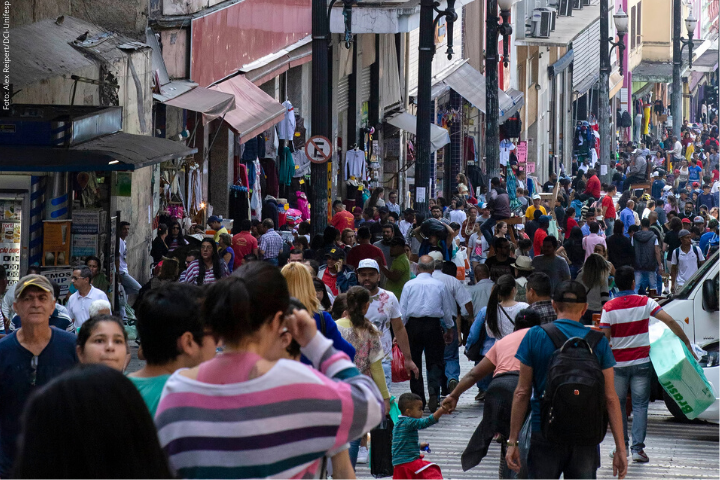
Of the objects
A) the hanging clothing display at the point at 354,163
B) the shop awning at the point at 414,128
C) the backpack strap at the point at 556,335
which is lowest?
the backpack strap at the point at 556,335

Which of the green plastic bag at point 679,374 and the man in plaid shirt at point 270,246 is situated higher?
the man in plaid shirt at point 270,246

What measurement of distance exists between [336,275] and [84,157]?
2.96 m

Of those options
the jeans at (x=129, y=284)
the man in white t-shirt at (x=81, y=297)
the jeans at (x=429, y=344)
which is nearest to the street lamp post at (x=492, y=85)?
the jeans at (x=129, y=284)

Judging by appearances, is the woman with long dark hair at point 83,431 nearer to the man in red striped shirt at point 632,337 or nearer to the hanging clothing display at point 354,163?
the man in red striped shirt at point 632,337

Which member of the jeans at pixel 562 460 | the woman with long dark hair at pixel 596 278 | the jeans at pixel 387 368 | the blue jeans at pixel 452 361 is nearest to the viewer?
the jeans at pixel 562 460

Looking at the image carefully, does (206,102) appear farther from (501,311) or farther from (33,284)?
(33,284)

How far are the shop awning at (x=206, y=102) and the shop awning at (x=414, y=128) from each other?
43.7 ft

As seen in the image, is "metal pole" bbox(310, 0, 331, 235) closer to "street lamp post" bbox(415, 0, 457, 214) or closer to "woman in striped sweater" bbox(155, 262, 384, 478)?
"street lamp post" bbox(415, 0, 457, 214)

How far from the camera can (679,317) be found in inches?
475

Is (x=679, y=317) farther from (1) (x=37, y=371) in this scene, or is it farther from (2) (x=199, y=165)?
(2) (x=199, y=165)

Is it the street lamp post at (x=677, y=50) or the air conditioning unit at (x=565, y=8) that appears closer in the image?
the air conditioning unit at (x=565, y=8)

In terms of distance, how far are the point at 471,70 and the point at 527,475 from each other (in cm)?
3184

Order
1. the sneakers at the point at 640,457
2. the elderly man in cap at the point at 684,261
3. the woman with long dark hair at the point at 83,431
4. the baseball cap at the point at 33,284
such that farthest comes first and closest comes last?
the elderly man in cap at the point at 684,261 → the sneakers at the point at 640,457 → the baseball cap at the point at 33,284 → the woman with long dark hair at the point at 83,431

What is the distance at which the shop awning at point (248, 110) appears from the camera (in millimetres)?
21033
